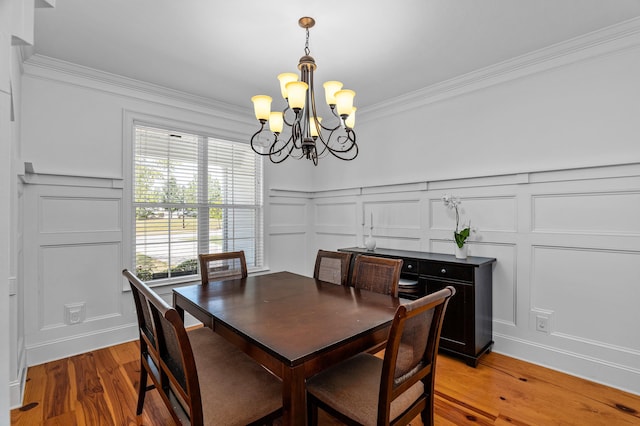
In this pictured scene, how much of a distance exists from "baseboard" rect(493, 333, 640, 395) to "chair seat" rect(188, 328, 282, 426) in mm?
2337

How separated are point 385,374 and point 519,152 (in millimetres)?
2504

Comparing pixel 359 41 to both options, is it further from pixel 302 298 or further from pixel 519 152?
pixel 302 298

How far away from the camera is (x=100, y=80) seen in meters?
3.02

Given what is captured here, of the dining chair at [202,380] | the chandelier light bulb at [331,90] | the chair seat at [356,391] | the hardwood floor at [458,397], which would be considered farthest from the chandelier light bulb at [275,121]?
A: the hardwood floor at [458,397]

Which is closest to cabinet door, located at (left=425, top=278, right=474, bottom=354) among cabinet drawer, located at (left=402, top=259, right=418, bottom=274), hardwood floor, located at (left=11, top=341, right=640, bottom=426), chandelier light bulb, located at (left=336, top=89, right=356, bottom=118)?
hardwood floor, located at (left=11, top=341, right=640, bottom=426)

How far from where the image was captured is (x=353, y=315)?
5.56 ft

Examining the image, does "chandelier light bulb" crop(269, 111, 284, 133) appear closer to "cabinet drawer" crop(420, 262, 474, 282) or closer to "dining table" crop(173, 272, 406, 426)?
"dining table" crop(173, 272, 406, 426)

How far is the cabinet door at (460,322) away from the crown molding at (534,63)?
1948 mm

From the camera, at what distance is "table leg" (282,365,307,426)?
48.0 inches

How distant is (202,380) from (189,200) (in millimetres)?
2529

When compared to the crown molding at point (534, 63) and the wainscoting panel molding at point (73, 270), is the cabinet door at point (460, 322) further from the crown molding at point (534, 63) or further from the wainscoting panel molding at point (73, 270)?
the wainscoting panel molding at point (73, 270)

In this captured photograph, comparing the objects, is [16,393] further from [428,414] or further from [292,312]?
[428,414]

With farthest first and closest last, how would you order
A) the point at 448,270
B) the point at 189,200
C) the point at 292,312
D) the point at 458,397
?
the point at 189,200
the point at 448,270
the point at 458,397
the point at 292,312

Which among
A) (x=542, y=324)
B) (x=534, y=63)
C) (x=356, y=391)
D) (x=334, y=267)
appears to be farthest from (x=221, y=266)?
(x=534, y=63)
